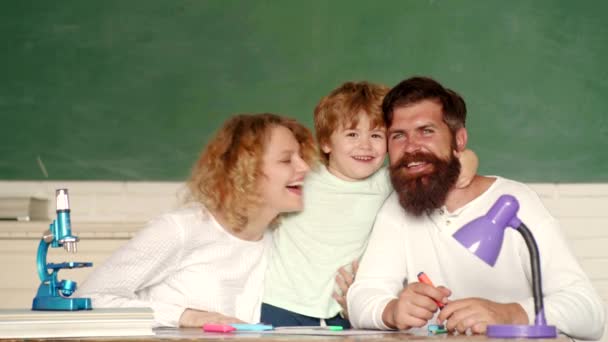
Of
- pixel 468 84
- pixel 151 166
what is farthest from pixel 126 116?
pixel 468 84

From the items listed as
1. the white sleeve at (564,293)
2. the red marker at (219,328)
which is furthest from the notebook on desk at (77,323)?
the white sleeve at (564,293)

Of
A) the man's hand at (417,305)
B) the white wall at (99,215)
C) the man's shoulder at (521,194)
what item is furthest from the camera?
the white wall at (99,215)

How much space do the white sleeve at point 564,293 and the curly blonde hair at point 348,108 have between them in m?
0.77

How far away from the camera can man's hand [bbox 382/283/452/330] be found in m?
2.41

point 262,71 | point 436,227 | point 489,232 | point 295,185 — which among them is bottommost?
point 489,232

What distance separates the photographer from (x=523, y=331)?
1.97 metres

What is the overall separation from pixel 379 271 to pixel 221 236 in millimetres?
561

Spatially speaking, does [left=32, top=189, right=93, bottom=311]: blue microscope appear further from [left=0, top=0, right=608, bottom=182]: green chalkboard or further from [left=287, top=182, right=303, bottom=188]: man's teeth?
[left=0, top=0, right=608, bottom=182]: green chalkboard

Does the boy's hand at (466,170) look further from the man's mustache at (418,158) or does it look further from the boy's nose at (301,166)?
the boy's nose at (301,166)

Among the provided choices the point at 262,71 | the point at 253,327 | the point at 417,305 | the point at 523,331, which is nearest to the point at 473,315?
the point at 417,305

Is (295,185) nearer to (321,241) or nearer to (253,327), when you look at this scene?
(321,241)

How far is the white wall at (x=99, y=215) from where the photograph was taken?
4250mm

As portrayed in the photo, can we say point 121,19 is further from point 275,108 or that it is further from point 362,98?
point 362,98

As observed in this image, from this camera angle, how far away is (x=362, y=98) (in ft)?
10.7
